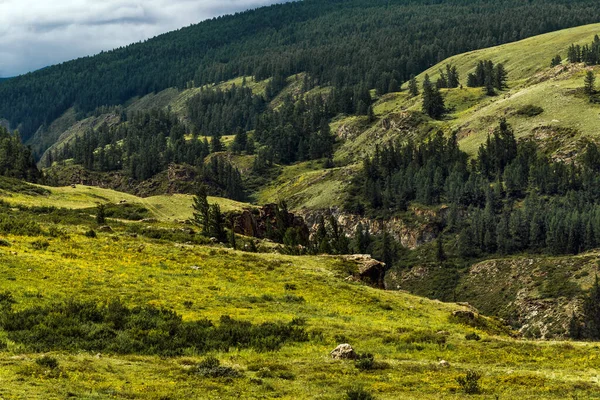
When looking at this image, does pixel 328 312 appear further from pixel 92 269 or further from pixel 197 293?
pixel 92 269

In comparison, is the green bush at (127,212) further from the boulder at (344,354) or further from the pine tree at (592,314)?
the pine tree at (592,314)

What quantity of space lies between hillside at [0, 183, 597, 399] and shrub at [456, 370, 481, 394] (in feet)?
1.25

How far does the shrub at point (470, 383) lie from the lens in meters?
29.6

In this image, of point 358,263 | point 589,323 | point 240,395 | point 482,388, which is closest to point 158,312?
point 240,395

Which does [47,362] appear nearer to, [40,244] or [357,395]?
[357,395]

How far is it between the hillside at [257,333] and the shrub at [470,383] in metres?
0.38

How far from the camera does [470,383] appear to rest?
3006 centimetres

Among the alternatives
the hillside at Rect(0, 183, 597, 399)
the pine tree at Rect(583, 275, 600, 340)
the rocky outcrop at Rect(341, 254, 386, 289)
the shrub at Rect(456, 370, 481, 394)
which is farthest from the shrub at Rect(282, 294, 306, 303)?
the pine tree at Rect(583, 275, 600, 340)

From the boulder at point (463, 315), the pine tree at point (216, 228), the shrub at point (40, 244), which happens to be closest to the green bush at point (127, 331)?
the boulder at point (463, 315)

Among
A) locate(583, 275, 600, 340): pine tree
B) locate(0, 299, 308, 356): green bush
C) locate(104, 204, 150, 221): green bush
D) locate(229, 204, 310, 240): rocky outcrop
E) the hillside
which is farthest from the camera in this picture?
locate(583, 275, 600, 340): pine tree

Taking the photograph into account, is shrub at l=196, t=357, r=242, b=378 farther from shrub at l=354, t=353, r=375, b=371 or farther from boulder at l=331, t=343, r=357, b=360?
boulder at l=331, t=343, r=357, b=360

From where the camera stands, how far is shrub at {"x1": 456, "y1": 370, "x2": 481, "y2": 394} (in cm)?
2964

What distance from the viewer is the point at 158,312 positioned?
144 ft

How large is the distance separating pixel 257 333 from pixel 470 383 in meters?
15.7
